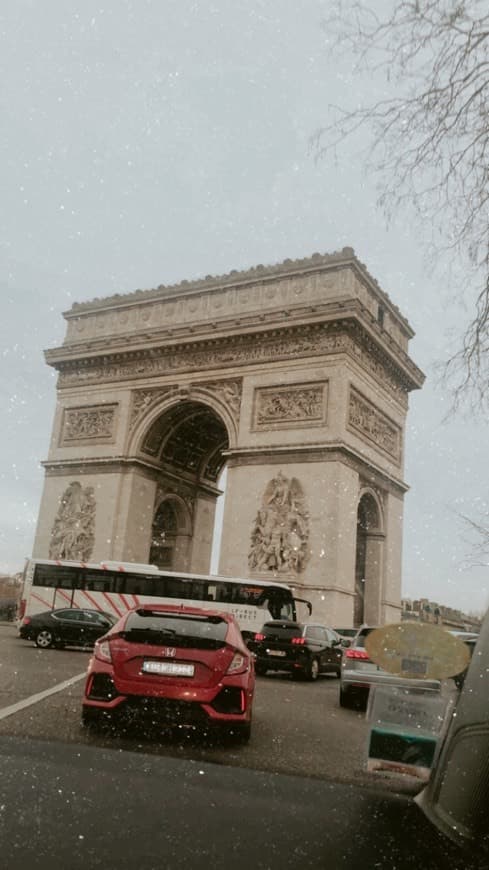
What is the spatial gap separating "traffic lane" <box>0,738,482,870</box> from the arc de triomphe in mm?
21247

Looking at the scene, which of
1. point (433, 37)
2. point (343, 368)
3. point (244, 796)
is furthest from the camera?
point (343, 368)

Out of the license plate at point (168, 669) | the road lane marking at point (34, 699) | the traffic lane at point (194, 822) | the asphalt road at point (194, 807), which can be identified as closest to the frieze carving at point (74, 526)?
the road lane marking at point (34, 699)

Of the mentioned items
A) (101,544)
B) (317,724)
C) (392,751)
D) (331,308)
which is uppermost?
(331,308)

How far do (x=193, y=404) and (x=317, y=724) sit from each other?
23904mm

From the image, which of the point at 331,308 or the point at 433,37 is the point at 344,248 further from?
the point at 433,37

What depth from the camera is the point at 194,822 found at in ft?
10.5

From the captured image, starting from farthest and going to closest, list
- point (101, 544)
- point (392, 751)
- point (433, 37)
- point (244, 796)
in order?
point (101, 544), point (433, 37), point (244, 796), point (392, 751)

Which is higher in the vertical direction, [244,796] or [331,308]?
[331,308]

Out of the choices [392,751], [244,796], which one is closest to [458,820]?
[392,751]

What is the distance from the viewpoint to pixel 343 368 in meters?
27.1

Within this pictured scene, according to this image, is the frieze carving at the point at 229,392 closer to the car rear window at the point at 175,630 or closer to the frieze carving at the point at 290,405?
the frieze carving at the point at 290,405

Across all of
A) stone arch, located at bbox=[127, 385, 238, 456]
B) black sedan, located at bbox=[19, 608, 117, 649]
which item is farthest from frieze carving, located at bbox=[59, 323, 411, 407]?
black sedan, located at bbox=[19, 608, 117, 649]

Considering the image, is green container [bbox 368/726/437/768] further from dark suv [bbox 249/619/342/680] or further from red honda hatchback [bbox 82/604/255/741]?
dark suv [bbox 249/619/342/680]

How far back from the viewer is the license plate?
602 centimetres
